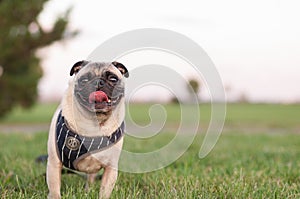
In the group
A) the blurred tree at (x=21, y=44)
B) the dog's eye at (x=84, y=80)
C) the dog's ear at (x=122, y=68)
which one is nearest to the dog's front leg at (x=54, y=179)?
the dog's eye at (x=84, y=80)

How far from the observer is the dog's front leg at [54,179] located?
262 cm

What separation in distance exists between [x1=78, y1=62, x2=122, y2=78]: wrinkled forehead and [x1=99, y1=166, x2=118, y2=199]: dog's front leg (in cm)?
70

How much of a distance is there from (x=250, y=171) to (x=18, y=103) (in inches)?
577

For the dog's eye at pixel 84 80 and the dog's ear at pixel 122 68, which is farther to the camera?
the dog's ear at pixel 122 68

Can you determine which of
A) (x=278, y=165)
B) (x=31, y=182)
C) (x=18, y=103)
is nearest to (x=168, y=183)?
A: (x=31, y=182)

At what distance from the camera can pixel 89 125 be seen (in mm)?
2725

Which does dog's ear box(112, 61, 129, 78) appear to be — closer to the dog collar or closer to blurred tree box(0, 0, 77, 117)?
the dog collar

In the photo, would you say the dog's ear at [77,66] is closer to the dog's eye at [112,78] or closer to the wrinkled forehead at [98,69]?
the wrinkled forehead at [98,69]

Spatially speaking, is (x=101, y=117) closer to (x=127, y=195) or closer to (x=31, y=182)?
(x=127, y=195)

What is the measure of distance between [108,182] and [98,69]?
0.82 m

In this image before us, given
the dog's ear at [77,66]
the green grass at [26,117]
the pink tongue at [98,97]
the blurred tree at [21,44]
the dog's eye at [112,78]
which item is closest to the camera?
the pink tongue at [98,97]

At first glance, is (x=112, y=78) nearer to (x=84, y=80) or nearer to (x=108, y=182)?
(x=84, y=80)

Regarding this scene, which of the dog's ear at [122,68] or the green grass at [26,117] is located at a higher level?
the dog's ear at [122,68]

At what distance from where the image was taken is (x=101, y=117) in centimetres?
271
